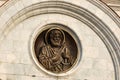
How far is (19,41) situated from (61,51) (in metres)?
1.03

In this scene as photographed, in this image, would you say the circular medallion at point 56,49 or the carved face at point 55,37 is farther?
the carved face at point 55,37

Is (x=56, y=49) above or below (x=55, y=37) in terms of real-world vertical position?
below

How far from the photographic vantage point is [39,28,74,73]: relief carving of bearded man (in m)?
11.0

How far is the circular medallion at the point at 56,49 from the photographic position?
11016 mm

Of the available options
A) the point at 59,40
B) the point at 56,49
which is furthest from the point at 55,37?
the point at 56,49

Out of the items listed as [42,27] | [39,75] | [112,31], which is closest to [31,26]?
[42,27]

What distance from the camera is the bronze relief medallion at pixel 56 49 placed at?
36.2 ft

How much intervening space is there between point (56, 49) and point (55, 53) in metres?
0.12

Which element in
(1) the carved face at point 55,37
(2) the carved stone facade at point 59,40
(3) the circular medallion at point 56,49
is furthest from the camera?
(1) the carved face at point 55,37

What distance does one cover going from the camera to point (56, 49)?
36.7 ft

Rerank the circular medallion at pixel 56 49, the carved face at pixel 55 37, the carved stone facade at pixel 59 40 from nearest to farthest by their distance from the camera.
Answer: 1. the carved stone facade at pixel 59 40
2. the circular medallion at pixel 56 49
3. the carved face at pixel 55 37

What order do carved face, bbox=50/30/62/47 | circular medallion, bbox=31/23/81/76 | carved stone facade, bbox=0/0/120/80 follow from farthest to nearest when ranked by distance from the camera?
carved face, bbox=50/30/62/47, circular medallion, bbox=31/23/81/76, carved stone facade, bbox=0/0/120/80

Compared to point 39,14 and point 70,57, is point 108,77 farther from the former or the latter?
point 39,14

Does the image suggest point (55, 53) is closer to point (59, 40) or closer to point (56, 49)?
point (56, 49)
